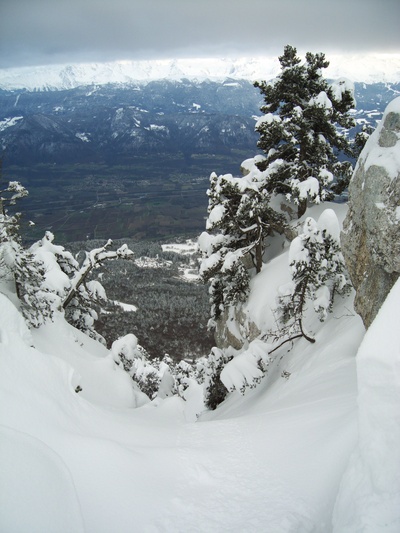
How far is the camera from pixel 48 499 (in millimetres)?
5977

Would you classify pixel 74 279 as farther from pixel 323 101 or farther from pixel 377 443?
pixel 377 443

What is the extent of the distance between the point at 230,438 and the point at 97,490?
395 cm

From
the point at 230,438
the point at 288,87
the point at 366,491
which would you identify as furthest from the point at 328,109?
the point at 366,491

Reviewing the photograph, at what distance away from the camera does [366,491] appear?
15.3 feet

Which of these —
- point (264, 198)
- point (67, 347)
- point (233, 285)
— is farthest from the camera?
point (233, 285)

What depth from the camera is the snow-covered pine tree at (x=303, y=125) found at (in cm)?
1955

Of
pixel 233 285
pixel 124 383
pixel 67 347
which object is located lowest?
pixel 124 383

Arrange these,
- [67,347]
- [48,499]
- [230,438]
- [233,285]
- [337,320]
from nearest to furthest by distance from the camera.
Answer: [48,499] → [230,438] → [337,320] → [67,347] → [233,285]

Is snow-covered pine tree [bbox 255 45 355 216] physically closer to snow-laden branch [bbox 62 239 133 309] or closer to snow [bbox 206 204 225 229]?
snow [bbox 206 204 225 229]

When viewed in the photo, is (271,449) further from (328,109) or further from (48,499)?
(328,109)

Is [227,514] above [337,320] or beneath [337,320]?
above

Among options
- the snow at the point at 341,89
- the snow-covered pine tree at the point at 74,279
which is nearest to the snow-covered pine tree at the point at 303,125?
the snow at the point at 341,89

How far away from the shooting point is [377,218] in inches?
364

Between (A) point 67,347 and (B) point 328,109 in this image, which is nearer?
(A) point 67,347
